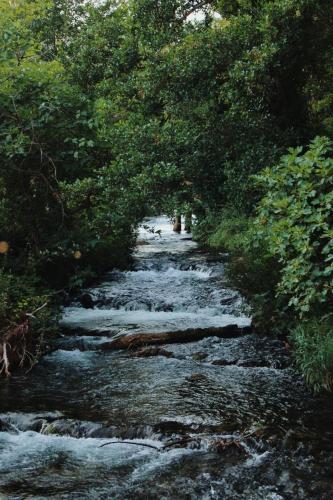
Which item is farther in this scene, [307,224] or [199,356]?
[199,356]

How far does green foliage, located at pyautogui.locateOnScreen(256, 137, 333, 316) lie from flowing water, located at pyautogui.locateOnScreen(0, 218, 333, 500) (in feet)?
4.76

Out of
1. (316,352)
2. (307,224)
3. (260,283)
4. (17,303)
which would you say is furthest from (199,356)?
(17,303)

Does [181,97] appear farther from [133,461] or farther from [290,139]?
[133,461]

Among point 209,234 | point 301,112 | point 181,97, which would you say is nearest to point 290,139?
point 301,112

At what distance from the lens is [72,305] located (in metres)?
12.9

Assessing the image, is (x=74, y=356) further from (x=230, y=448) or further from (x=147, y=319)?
(x=230, y=448)

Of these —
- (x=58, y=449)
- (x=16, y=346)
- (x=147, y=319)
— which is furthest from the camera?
(x=147, y=319)

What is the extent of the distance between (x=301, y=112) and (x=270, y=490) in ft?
42.0

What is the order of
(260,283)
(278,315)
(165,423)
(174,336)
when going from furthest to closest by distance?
1. (174,336)
2. (260,283)
3. (278,315)
4. (165,423)

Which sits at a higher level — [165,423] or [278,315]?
[278,315]

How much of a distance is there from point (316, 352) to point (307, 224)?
1.78m

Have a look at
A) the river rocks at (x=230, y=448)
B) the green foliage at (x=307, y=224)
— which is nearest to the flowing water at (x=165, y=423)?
the river rocks at (x=230, y=448)

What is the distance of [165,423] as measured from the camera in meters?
6.35

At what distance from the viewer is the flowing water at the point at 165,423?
5055mm
